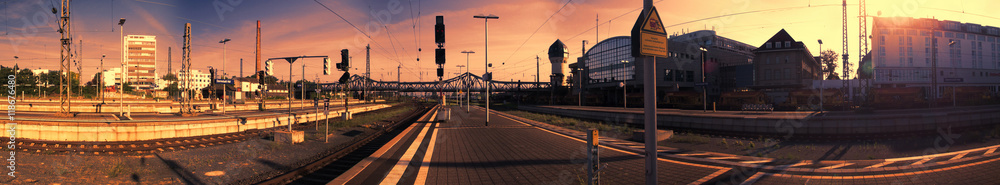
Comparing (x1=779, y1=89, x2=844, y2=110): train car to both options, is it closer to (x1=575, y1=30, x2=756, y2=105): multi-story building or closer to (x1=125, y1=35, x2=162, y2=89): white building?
(x1=575, y1=30, x2=756, y2=105): multi-story building

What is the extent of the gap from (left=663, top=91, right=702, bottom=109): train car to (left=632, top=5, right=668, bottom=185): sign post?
4226 cm

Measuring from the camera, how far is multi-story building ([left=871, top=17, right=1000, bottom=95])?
7975 centimetres

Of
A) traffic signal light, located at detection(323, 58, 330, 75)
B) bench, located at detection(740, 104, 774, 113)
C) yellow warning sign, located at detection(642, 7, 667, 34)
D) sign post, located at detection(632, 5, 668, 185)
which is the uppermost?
traffic signal light, located at detection(323, 58, 330, 75)

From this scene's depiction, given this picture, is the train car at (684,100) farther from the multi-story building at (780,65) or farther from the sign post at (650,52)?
the sign post at (650,52)

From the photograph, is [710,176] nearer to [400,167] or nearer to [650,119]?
[650,119]

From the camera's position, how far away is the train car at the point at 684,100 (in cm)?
4261

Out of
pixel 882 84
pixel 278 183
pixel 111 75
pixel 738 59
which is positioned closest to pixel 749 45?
pixel 738 59

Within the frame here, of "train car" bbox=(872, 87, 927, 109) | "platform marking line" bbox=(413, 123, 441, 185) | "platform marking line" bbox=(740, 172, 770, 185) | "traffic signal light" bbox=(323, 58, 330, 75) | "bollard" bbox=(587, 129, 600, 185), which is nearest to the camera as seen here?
"bollard" bbox=(587, 129, 600, 185)

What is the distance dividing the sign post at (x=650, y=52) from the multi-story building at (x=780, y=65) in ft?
255

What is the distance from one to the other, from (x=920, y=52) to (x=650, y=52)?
119956 millimetres

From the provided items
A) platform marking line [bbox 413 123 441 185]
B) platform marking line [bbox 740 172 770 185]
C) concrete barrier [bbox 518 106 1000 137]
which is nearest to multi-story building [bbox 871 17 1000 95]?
concrete barrier [bbox 518 106 1000 137]

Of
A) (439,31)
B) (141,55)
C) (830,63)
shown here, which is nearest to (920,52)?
(830,63)

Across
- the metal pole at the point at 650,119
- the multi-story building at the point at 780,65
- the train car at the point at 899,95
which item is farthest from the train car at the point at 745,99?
the metal pole at the point at 650,119

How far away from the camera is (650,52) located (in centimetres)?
433
